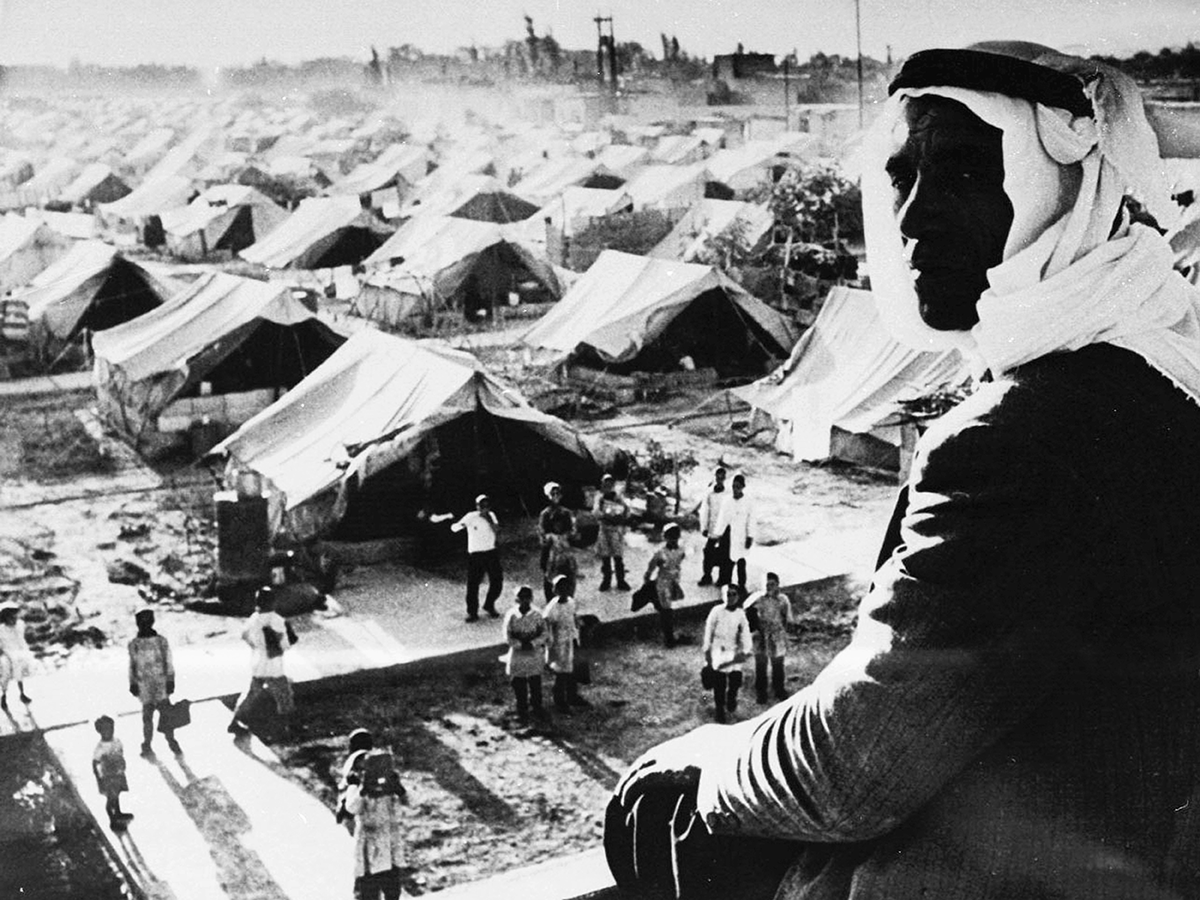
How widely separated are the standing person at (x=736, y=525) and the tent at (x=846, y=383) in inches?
110

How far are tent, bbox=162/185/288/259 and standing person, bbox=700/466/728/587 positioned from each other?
20.0m

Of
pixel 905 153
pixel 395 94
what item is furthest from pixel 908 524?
pixel 395 94

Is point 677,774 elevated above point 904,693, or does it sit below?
below

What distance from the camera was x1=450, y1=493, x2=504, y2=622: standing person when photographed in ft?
29.7

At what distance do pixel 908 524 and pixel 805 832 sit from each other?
0.24 meters

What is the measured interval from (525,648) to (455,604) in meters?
2.00

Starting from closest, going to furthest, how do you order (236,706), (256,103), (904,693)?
1. (904,693)
2. (236,706)
3. (256,103)

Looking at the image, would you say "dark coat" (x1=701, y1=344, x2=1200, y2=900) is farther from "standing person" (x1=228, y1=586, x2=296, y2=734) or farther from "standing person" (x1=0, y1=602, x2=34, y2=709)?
"standing person" (x1=0, y1=602, x2=34, y2=709)

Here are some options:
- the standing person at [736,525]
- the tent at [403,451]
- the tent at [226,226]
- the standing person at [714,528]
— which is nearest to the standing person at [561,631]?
the standing person at [736,525]

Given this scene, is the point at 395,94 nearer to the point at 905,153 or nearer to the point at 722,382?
the point at 722,382

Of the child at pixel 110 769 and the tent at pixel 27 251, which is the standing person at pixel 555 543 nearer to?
the child at pixel 110 769

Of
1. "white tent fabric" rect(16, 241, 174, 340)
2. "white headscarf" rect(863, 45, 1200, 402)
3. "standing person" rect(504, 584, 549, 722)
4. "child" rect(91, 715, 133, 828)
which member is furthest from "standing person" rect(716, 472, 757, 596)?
"white tent fabric" rect(16, 241, 174, 340)

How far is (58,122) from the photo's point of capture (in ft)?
177

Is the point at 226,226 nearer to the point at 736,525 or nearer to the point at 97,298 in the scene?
the point at 97,298
